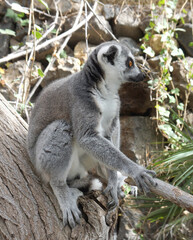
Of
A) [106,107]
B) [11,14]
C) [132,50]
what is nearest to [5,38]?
[11,14]

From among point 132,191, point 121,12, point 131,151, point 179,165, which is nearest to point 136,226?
point 131,151

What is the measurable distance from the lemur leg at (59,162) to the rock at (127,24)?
4003 mm

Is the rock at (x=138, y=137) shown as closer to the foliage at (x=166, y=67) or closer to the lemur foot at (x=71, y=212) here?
the foliage at (x=166, y=67)

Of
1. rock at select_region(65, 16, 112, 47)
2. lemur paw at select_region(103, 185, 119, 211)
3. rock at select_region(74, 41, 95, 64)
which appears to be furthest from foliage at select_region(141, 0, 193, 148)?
lemur paw at select_region(103, 185, 119, 211)

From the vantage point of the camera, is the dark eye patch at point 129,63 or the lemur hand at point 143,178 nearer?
the lemur hand at point 143,178

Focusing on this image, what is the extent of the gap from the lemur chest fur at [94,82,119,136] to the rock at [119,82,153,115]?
9.21ft

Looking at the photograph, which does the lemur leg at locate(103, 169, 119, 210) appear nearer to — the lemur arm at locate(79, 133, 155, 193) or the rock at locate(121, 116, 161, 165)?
the lemur arm at locate(79, 133, 155, 193)

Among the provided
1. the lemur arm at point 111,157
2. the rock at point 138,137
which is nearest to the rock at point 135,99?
the rock at point 138,137

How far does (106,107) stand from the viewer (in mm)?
3590

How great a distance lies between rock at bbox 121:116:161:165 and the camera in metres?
6.26

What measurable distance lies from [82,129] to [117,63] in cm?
100

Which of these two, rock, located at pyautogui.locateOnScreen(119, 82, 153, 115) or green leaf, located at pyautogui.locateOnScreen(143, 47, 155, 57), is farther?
rock, located at pyautogui.locateOnScreen(119, 82, 153, 115)

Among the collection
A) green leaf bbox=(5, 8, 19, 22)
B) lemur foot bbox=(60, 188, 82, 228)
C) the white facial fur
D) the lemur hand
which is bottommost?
lemur foot bbox=(60, 188, 82, 228)

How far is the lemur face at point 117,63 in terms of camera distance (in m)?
3.62
